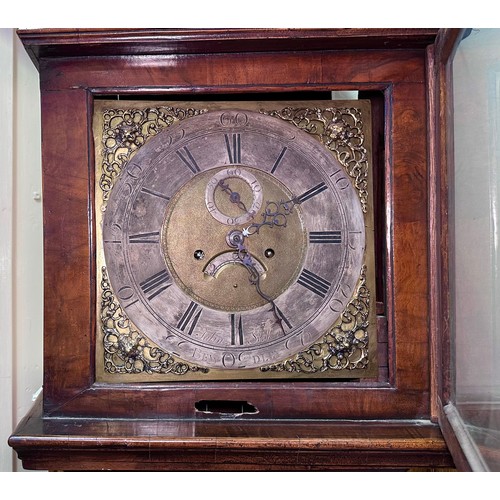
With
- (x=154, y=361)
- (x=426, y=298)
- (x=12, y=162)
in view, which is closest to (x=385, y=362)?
(x=426, y=298)

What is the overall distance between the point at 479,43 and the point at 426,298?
0.57 m

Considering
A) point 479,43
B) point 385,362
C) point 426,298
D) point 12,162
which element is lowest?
point 385,362

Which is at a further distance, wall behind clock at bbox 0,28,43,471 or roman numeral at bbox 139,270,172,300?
wall behind clock at bbox 0,28,43,471

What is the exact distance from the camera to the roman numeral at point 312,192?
1470 mm

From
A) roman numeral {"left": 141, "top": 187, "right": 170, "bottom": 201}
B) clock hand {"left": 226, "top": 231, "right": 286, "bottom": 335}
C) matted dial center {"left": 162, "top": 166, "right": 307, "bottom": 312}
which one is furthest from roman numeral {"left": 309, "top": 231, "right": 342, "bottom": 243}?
roman numeral {"left": 141, "top": 187, "right": 170, "bottom": 201}

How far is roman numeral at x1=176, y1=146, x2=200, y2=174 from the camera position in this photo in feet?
4.83

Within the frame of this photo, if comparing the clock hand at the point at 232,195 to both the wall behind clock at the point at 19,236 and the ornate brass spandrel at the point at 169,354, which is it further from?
the wall behind clock at the point at 19,236

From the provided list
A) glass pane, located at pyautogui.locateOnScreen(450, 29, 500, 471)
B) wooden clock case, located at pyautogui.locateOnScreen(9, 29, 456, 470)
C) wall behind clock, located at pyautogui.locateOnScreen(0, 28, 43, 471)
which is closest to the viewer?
glass pane, located at pyautogui.locateOnScreen(450, 29, 500, 471)

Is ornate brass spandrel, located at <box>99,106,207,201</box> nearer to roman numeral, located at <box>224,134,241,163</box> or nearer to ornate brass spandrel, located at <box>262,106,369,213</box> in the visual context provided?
roman numeral, located at <box>224,134,241,163</box>

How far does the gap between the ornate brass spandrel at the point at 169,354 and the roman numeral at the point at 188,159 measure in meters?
0.07

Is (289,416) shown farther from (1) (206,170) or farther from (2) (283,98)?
(2) (283,98)

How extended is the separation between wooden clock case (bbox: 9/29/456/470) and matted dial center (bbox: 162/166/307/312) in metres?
0.20

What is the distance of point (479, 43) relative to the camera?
1.15 metres

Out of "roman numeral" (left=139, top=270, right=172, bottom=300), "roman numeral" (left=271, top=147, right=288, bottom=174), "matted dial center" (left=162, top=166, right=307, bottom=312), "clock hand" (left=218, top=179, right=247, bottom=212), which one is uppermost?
"roman numeral" (left=271, top=147, right=288, bottom=174)
